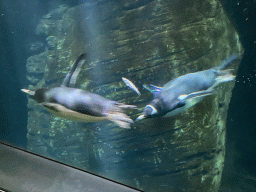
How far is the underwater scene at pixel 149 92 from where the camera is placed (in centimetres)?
176

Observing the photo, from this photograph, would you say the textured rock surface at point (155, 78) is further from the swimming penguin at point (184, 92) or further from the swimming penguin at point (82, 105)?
the swimming penguin at point (82, 105)

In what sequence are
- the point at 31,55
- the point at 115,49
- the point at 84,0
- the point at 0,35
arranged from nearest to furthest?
the point at 115,49, the point at 84,0, the point at 0,35, the point at 31,55

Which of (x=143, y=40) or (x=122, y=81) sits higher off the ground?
(x=143, y=40)

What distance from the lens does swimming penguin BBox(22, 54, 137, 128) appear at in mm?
1570

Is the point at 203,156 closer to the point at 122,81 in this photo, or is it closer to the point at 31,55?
the point at 122,81

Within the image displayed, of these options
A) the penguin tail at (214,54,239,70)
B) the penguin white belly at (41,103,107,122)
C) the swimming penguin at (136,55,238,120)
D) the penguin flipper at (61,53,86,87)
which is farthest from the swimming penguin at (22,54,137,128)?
the penguin tail at (214,54,239,70)

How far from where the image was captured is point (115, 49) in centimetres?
270

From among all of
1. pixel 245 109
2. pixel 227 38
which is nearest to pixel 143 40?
pixel 227 38

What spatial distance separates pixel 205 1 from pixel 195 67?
0.72 meters

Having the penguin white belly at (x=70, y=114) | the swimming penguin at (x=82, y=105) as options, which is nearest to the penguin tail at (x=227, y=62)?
the swimming penguin at (x=82, y=105)

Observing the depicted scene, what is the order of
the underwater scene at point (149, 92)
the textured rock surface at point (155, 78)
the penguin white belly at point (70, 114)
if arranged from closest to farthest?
1. the penguin white belly at point (70, 114)
2. the underwater scene at point (149, 92)
3. the textured rock surface at point (155, 78)

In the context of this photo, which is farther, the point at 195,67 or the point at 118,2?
the point at 118,2

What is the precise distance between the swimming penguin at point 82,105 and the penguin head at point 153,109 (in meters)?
0.16

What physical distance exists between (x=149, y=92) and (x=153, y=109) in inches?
31.4
